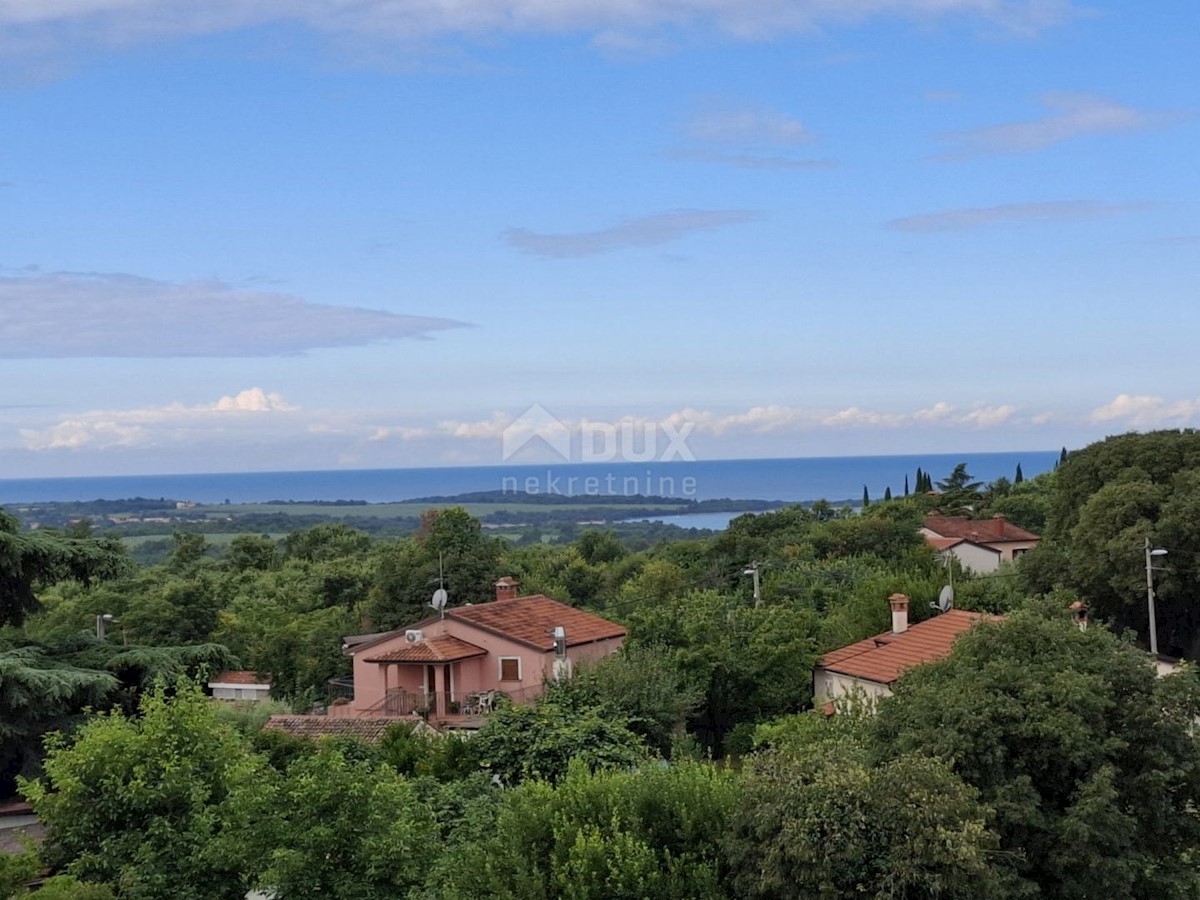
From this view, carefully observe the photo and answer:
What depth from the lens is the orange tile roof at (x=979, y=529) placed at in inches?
2411

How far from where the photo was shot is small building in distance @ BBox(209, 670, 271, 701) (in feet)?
122

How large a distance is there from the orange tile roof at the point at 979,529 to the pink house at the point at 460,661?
33.5 meters

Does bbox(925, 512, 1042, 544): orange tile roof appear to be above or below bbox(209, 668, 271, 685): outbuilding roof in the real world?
above

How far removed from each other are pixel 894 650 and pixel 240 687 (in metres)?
20.7

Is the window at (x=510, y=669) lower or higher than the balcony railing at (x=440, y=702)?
higher

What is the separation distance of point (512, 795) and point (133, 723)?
214 inches

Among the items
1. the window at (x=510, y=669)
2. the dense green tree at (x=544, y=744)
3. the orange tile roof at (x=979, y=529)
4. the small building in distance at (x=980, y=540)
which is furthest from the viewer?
the orange tile roof at (x=979, y=529)

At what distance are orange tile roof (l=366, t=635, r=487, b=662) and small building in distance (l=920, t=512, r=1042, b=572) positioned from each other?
2963cm

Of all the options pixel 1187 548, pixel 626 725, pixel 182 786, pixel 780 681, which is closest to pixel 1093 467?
pixel 1187 548

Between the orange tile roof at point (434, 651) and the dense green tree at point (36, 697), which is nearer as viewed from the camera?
the dense green tree at point (36, 697)

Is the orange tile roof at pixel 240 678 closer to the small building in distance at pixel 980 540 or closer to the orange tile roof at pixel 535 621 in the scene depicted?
the orange tile roof at pixel 535 621

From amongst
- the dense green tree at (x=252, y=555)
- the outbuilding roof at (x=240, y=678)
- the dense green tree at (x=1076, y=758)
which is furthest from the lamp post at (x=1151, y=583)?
the dense green tree at (x=252, y=555)

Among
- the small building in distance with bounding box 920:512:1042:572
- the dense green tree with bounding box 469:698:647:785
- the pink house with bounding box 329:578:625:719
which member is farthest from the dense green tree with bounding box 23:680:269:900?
the small building in distance with bounding box 920:512:1042:572

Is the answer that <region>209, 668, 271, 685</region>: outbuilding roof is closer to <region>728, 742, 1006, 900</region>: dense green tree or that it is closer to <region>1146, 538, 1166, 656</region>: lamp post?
<region>1146, 538, 1166, 656</region>: lamp post
